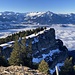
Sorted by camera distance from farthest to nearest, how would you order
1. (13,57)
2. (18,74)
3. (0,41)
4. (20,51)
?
(0,41) < (20,51) < (13,57) < (18,74)

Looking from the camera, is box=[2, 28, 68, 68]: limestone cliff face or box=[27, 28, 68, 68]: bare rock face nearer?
box=[2, 28, 68, 68]: limestone cliff face

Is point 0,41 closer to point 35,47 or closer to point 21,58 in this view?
point 35,47

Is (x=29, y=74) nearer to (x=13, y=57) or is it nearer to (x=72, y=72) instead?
(x=13, y=57)

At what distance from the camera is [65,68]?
71.7 meters

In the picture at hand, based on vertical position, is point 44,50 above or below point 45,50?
above

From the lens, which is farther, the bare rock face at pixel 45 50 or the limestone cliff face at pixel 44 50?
the bare rock face at pixel 45 50

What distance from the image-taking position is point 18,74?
1097 inches

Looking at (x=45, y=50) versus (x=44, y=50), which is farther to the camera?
(x=45, y=50)

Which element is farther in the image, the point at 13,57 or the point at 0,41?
the point at 0,41

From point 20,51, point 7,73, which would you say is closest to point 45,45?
point 20,51

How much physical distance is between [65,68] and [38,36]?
114 metres

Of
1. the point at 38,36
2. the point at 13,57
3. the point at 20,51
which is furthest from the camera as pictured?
the point at 38,36

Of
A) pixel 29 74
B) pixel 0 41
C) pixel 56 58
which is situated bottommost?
pixel 56 58

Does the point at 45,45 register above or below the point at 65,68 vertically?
below
